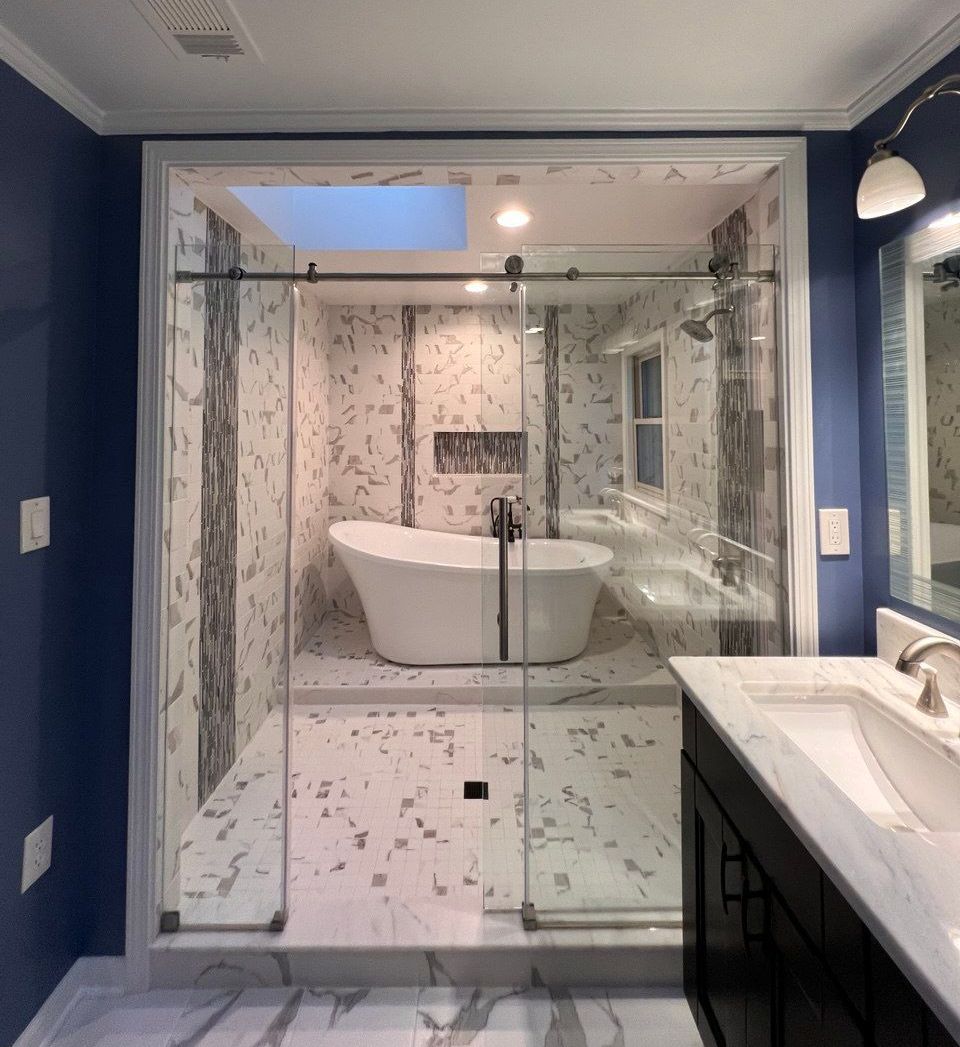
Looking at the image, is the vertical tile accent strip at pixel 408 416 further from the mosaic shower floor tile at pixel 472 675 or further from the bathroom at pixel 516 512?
the bathroom at pixel 516 512

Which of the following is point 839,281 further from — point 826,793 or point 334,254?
point 334,254

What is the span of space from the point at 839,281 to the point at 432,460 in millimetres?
3304

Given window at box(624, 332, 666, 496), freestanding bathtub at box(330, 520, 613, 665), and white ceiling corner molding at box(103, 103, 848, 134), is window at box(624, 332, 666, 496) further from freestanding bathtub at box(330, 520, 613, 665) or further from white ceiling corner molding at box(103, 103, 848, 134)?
white ceiling corner molding at box(103, 103, 848, 134)

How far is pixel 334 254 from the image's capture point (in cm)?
320

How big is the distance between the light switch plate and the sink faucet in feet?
6.37

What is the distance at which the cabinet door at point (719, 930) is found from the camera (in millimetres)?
1225

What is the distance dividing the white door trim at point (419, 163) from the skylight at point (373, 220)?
4.34 feet

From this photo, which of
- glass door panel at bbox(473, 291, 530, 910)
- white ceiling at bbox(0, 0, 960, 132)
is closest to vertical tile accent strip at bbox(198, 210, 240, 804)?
white ceiling at bbox(0, 0, 960, 132)

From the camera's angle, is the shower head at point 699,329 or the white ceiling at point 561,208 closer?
the white ceiling at point 561,208

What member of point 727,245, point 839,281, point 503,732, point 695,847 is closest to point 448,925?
point 503,732

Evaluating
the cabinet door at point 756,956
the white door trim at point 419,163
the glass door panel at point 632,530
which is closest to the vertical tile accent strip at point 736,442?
the glass door panel at point 632,530

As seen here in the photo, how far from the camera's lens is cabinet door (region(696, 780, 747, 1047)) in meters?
1.22

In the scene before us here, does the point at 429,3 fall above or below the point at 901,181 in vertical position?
above

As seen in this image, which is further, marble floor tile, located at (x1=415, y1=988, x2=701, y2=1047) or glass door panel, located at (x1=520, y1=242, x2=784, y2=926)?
glass door panel, located at (x1=520, y1=242, x2=784, y2=926)
